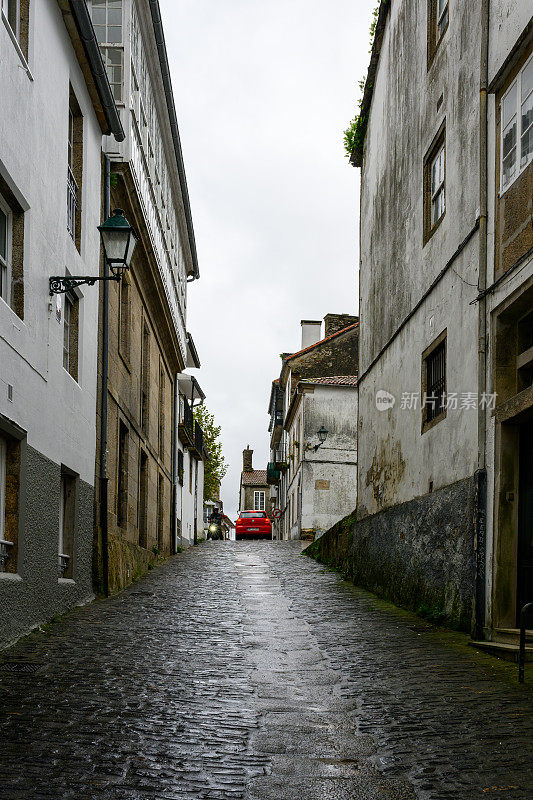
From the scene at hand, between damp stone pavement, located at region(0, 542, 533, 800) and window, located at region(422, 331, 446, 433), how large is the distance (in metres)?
2.72

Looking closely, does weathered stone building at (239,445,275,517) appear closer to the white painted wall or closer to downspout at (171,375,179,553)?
downspout at (171,375,179,553)

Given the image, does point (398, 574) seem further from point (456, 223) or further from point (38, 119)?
point (38, 119)

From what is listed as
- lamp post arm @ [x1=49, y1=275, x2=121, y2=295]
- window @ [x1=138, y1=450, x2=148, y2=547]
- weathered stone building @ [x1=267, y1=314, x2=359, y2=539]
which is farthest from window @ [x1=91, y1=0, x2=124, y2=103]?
weathered stone building @ [x1=267, y1=314, x2=359, y2=539]

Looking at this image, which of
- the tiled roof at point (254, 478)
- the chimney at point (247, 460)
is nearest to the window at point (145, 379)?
the tiled roof at point (254, 478)

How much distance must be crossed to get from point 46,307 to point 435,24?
24.2ft

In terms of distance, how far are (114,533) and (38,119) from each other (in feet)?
23.0

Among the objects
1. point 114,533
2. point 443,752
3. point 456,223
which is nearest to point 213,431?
point 114,533

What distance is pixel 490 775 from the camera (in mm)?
5270

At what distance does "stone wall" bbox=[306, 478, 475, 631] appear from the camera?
10.7 metres

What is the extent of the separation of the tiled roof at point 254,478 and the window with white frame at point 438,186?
235 ft

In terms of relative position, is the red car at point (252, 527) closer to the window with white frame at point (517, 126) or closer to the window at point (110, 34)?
the window at point (110, 34)

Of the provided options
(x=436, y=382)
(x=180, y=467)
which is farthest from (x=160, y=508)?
(x=436, y=382)

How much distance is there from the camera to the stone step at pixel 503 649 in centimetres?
859

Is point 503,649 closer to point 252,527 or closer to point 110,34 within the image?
point 110,34
